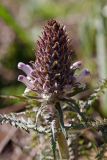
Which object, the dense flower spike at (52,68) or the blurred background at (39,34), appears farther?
the blurred background at (39,34)

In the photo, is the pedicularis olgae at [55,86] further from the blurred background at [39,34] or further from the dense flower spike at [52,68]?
the blurred background at [39,34]

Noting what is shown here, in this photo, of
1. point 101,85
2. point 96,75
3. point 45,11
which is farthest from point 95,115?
point 45,11

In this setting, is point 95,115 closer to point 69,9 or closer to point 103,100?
point 103,100

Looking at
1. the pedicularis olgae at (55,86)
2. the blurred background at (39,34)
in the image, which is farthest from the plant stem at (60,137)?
the blurred background at (39,34)

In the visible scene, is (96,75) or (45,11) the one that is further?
(45,11)

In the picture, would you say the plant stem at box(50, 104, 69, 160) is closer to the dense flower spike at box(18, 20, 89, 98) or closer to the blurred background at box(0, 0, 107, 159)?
the dense flower spike at box(18, 20, 89, 98)

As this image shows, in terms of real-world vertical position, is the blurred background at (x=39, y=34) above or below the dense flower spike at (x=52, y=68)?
above

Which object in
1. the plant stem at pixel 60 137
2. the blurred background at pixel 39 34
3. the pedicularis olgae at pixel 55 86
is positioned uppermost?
the blurred background at pixel 39 34

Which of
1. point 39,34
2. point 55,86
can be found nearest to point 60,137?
point 55,86
